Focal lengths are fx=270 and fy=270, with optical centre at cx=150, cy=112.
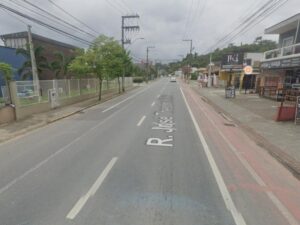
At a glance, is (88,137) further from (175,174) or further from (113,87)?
(113,87)

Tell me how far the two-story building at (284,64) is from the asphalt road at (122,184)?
14696 millimetres

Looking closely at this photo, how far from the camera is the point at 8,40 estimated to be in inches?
1603

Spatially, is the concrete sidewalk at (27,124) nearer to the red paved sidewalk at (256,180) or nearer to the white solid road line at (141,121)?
the white solid road line at (141,121)

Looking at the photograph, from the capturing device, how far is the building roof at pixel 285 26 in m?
21.5

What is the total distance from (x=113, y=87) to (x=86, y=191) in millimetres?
35118

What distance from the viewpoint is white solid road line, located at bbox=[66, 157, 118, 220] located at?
15.1ft

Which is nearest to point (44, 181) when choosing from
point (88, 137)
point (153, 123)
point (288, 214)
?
point (88, 137)

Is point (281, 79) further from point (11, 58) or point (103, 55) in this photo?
point (11, 58)

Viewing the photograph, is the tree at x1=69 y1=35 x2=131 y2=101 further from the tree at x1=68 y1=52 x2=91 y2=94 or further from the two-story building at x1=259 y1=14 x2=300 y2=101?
the two-story building at x1=259 y1=14 x2=300 y2=101

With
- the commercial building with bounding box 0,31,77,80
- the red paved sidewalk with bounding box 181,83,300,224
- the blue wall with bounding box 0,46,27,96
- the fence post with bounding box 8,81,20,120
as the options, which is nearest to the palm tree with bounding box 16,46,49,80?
the blue wall with bounding box 0,46,27,96

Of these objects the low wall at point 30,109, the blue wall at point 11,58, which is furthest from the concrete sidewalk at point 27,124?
the blue wall at point 11,58

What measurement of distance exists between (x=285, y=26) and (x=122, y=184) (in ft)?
78.0

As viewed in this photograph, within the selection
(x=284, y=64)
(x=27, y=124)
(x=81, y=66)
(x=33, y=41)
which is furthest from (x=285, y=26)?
(x=33, y=41)

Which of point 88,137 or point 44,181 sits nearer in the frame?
point 44,181
